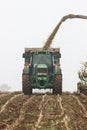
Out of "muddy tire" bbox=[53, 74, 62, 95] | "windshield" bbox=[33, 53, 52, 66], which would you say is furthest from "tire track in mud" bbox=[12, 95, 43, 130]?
"windshield" bbox=[33, 53, 52, 66]

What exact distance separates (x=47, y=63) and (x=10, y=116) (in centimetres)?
1203

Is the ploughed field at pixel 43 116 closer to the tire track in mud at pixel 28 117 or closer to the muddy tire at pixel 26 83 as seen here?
the tire track in mud at pixel 28 117

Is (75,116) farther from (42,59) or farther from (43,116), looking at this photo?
(42,59)

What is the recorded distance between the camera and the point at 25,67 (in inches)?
1101

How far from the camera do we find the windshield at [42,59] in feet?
91.7

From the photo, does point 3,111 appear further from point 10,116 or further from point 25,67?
point 25,67

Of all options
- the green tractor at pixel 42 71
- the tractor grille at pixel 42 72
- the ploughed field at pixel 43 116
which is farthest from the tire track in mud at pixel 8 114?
the tractor grille at pixel 42 72

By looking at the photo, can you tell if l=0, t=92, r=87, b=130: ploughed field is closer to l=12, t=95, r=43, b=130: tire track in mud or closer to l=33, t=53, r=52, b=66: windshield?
l=12, t=95, r=43, b=130: tire track in mud

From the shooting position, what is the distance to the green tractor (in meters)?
27.4

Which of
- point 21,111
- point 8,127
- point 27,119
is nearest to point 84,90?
point 21,111

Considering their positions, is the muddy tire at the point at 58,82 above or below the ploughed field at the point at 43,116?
above

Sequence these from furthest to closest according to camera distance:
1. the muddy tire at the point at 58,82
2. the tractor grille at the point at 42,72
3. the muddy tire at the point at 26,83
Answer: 1. the tractor grille at the point at 42,72
2. the muddy tire at the point at 26,83
3. the muddy tire at the point at 58,82

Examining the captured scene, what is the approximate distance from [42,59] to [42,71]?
78 centimetres

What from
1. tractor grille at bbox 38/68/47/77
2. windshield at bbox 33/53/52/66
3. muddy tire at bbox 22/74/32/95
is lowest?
muddy tire at bbox 22/74/32/95
